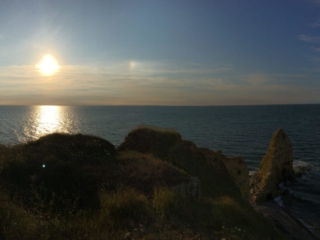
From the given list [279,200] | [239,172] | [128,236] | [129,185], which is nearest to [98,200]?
[129,185]

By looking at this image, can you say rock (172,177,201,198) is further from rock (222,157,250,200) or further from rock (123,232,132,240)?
rock (222,157,250,200)

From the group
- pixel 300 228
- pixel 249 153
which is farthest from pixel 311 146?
pixel 300 228

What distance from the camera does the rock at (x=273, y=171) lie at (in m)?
38.8

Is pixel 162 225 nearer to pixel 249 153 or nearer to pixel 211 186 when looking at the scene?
pixel 211 186

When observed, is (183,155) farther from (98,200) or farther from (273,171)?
(273,171)

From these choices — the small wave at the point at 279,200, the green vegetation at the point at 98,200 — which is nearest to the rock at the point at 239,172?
the small wave at the point at 279,200

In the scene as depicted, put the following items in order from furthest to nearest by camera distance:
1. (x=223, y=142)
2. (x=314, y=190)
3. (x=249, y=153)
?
1. (x=223, y=142)
2. (x=249, y=153)
3. (x=314, y=190)

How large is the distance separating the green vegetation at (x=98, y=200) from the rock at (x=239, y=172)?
11301mm

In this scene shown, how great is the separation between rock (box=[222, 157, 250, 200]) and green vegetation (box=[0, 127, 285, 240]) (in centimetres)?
1130

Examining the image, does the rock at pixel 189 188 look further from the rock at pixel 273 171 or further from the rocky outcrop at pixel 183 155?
the rock at pixel 273 171

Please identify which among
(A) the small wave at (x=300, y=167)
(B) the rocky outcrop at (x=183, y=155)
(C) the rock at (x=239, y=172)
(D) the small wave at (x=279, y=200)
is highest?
(B) the rocky outcrop at (x=183, y=155)

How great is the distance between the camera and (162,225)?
27.2ft

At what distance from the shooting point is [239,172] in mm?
32625

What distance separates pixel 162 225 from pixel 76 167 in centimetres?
679
